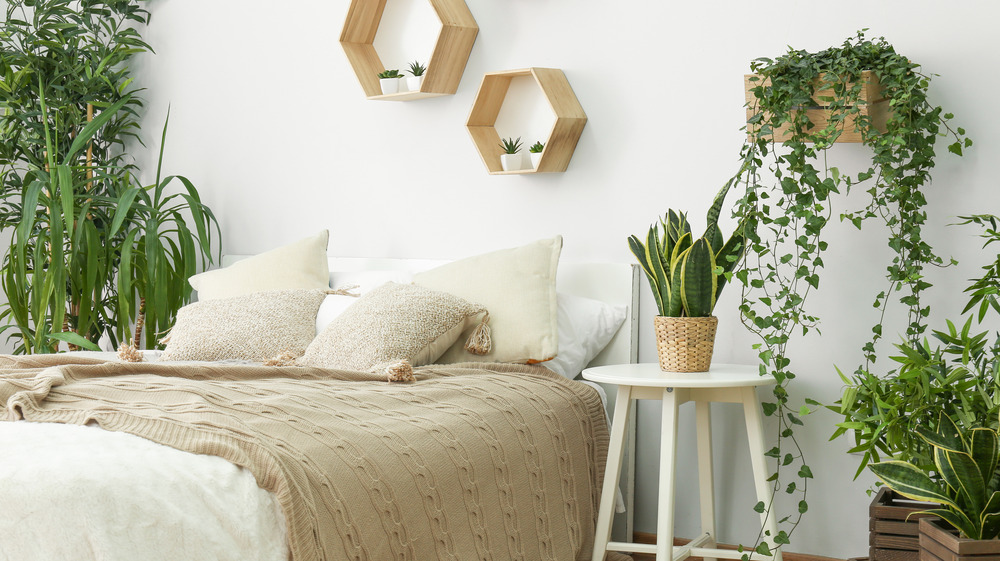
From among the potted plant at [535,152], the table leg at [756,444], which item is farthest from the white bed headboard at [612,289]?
the table leg at [756,444]

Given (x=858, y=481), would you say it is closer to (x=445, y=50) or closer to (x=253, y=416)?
(x=253, y=416)

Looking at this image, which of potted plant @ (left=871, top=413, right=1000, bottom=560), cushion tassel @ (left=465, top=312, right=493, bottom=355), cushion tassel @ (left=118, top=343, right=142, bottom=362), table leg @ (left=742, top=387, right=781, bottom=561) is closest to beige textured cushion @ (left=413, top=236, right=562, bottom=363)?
cushion tassel @ (left=465, top=312, right=493, bottom=355)

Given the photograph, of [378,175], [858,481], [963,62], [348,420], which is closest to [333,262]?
[378,175]

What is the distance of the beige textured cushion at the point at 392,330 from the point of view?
2.26m

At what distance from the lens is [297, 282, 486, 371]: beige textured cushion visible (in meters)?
2.26

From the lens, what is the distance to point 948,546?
140cm

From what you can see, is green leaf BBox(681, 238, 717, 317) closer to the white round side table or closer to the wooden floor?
the white round side table

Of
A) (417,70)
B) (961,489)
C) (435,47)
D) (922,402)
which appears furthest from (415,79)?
(961,489)

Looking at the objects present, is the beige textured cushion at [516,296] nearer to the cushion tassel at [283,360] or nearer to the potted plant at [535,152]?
the potted plant at [535,152]

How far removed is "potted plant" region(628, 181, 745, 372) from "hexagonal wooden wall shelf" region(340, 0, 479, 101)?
102cm

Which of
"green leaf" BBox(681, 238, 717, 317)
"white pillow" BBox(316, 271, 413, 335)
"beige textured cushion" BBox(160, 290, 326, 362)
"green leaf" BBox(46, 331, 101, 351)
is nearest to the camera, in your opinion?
"green leaf" BBox(681, 238, 717, 317)

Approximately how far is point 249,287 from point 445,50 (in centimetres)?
98

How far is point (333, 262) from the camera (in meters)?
3.25

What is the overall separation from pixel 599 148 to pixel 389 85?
2.47 feet
